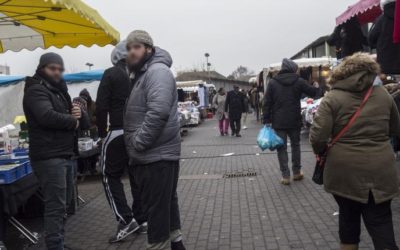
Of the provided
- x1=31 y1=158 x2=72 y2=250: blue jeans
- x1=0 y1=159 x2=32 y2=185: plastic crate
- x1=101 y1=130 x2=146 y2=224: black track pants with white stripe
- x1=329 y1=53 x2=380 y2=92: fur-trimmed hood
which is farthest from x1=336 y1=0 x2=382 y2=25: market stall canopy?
x1=0 y1=159 x2=32 y2=185: plastic crate

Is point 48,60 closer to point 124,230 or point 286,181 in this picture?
point 124,230

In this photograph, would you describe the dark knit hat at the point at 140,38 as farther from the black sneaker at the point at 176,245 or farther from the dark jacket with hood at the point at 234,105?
the dark jacket with hood at the point at 234,105

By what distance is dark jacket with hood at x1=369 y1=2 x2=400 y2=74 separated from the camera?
4160 millimetres

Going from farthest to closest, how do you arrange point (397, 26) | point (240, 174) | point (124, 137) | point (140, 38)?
point (240, 174) < point (124, 137) < point (140, 38) < point (397, 26)

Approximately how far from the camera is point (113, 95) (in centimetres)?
538

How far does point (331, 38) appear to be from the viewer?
6883 mm

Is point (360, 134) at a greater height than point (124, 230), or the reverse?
point (360, 134)

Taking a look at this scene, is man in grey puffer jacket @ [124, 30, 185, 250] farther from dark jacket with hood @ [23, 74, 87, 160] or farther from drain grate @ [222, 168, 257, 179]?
drain grate @ [222, 168, 257, 179]

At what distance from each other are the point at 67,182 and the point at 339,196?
8.42ft

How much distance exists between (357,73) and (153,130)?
153 cm

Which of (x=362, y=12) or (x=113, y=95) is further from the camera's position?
(x=362, y=12)

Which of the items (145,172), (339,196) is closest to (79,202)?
(145,172)

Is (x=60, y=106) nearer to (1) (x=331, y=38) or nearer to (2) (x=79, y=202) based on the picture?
(2) (x=79, y=202)

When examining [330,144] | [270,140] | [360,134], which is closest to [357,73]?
[360,134]
